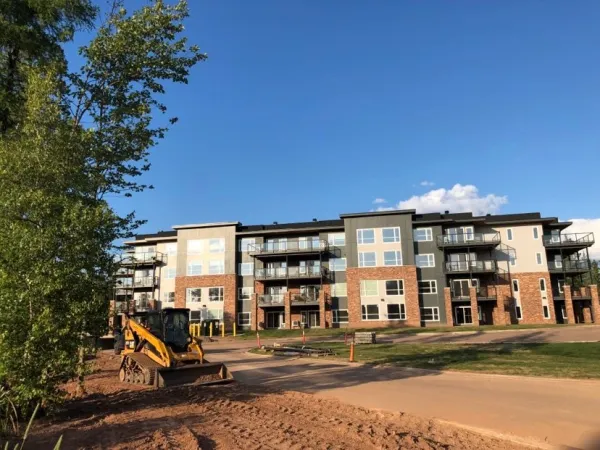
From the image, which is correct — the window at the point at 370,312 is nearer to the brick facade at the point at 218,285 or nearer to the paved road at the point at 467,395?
the brick facade at the point at 218,285

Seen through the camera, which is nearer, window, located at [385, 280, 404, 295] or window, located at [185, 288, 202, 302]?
window, located at [385, 280, 404, 295]

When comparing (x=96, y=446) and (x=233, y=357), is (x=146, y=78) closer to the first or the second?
(x=96, y=446)

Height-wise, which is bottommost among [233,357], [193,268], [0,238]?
[233,357]

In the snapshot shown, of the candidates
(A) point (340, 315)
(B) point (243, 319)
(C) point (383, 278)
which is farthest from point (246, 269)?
(C) point (383, 278)

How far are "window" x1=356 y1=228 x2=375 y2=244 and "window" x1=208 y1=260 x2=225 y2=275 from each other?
1574 centimetres

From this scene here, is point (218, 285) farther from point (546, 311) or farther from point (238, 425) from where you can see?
point (238, 425)

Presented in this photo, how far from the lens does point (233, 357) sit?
24188 mm

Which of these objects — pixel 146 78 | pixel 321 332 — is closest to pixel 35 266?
pixel 146 78

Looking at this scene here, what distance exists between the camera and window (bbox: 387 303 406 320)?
45094 mm

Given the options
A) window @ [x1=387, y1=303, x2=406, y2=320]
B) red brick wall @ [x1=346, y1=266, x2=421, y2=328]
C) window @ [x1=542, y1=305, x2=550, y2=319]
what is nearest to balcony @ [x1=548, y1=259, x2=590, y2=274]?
window @ [x1=542, y1=305, x2=550, y2=319]

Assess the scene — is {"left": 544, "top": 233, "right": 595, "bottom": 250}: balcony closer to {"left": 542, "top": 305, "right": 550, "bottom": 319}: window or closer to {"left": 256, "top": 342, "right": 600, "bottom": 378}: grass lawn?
{"left": 542, "top": 305, "right": 550, "bottom": 319}: window

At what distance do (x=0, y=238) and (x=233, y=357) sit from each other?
16924 mm

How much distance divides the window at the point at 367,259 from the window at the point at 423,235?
4838 mm

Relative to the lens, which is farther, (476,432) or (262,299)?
(262,299)
